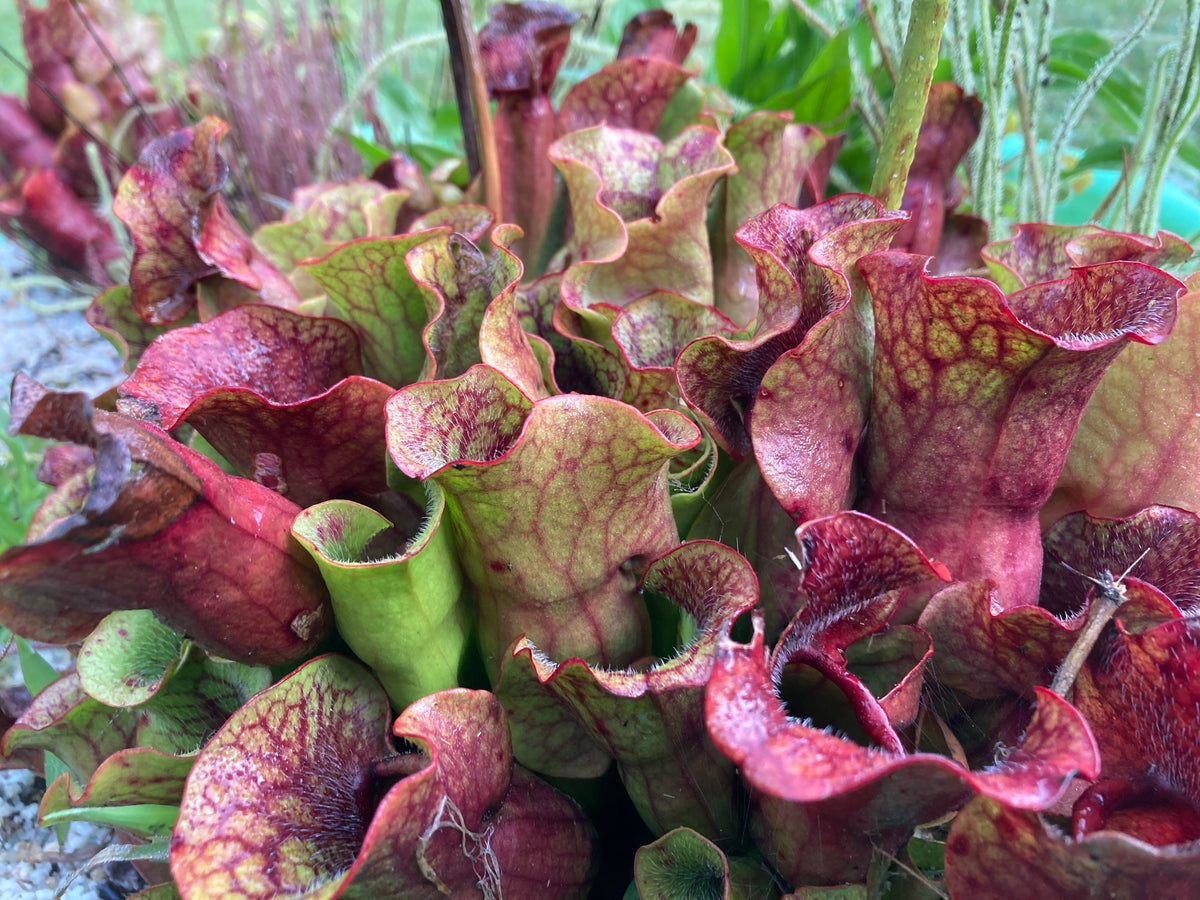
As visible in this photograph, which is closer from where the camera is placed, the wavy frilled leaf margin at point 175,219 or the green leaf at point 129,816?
the green leaf at point 129,816

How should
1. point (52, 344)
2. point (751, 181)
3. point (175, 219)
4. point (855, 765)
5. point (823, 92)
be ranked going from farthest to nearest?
point (52, 344)
point (823, 92)
point (751, 181)
point (175, 219)
point (855, 765)

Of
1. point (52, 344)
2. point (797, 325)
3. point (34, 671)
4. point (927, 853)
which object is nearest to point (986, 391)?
point (797, 325)

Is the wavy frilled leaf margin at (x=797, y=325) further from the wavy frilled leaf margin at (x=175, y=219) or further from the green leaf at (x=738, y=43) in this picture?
the green leaf at (x=738, y=43)

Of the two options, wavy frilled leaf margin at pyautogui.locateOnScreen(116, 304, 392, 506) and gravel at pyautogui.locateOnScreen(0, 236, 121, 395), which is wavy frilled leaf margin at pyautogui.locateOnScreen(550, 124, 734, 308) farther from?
gravel at pyautogui.locateOnScreen(0, 236, 121, 395)

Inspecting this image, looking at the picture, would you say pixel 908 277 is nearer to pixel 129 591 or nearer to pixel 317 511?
pixel 317 511

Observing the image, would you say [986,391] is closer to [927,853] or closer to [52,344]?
[927,853]

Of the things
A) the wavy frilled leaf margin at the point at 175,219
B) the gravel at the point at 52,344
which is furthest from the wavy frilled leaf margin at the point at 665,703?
the gravel at the point at 52,344

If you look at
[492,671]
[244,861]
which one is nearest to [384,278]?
[492,671]
